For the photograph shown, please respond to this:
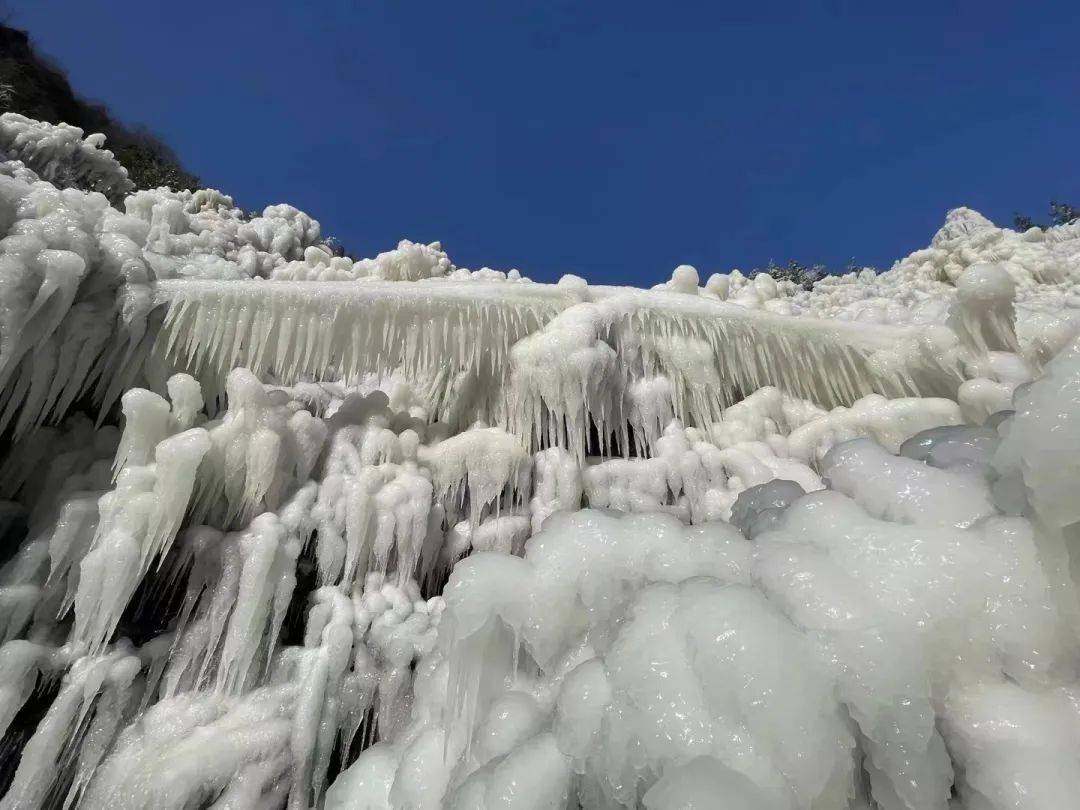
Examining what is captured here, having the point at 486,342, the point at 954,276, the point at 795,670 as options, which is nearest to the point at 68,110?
the point at 486,342

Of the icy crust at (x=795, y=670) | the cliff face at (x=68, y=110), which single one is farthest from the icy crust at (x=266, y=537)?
the cliff face at (x=68, y=110)

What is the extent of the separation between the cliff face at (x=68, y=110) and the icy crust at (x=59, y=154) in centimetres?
448

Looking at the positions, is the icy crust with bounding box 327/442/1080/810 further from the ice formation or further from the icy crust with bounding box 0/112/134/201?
the icy crust with bounding box 0/112/134/201

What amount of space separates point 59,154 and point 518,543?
1133 cm

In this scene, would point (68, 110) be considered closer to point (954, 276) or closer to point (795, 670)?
point (954, 276)

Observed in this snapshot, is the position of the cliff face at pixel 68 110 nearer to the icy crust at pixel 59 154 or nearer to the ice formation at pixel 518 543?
the icy crust at pixel 59 154

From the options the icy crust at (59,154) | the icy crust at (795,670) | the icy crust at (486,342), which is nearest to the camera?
the icy crust at (795,670)

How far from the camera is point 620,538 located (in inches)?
98.6

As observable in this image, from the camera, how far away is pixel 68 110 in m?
19.5

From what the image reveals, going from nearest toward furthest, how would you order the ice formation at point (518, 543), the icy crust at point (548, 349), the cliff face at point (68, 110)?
1. the ice formation at point (518, 543)
2. the icy crust at point (548, 349)
3. the cliff face at point (68, 110)

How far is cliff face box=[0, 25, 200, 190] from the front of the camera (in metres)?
16.8

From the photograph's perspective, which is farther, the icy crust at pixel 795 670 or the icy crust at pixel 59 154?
the icy crust at pixel 59 154

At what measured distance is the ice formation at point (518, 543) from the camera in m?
1.70

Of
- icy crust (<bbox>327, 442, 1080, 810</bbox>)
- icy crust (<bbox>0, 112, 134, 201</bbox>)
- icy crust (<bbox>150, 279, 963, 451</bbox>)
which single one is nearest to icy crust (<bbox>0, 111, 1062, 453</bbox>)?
icy crust (<bbox>150, 279, 963, 451</bbox>)
